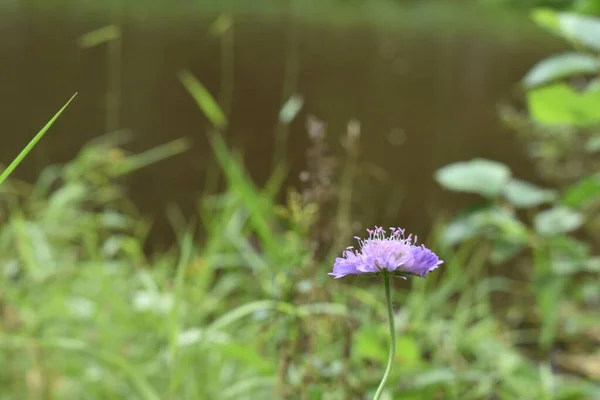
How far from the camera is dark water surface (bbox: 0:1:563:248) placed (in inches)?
117

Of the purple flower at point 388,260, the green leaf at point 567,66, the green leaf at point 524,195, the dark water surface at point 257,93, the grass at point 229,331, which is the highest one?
the dark water surface at point 257,93

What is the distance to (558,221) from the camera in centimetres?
113

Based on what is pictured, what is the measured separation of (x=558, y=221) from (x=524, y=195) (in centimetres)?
7

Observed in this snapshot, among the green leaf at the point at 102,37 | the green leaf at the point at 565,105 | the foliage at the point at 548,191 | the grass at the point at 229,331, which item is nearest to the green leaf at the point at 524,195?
the foliage at the point at 548,191

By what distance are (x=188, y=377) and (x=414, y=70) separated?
546 centimetres

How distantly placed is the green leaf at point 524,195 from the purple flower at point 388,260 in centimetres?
88

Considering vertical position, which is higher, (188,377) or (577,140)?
(577,140)

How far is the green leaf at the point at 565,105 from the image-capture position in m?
0.97

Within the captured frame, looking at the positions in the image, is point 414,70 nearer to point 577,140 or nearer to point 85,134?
point 577,140

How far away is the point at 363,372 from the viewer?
3.54ft

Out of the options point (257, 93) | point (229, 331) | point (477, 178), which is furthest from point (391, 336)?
point (257, 93)

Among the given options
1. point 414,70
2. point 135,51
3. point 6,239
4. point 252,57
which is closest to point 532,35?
point 414,70

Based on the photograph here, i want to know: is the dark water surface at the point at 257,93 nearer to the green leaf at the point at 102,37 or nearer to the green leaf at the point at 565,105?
the green leaf at the point at 102,37

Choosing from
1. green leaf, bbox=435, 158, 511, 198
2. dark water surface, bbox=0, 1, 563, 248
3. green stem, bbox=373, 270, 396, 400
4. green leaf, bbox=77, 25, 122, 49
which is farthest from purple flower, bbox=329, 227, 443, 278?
dark water surface, bbox=0, 1, 563, 248
